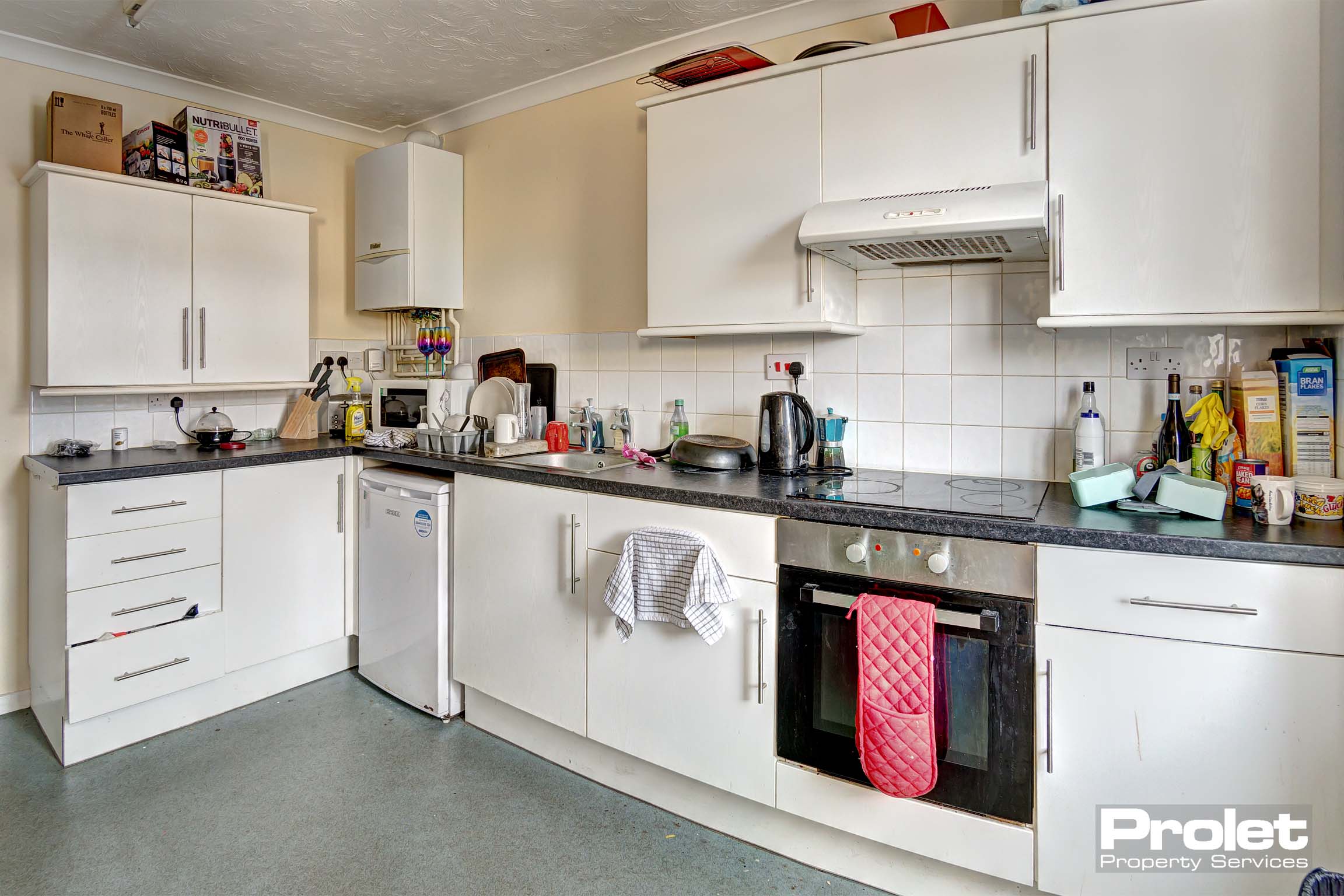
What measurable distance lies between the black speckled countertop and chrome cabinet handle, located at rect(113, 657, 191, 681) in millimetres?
673

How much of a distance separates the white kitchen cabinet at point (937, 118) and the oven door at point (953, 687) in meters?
1.10

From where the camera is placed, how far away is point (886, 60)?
1986 mm

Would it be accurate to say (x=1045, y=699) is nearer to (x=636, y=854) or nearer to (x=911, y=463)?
(x=911, y=463)

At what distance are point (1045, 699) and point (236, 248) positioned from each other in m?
3.33

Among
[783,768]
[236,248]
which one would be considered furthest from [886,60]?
[236,248]

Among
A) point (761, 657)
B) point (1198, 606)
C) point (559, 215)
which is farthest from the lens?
point (559, 215)

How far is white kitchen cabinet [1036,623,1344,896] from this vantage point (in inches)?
53.3

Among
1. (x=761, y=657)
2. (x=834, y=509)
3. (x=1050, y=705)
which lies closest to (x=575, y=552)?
(x=761, y=657)

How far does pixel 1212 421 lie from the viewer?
1.80m

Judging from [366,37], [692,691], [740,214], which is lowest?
[692,691]

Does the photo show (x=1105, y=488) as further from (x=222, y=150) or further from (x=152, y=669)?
(x=222, y=150)

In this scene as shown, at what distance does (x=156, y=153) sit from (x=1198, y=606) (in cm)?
366

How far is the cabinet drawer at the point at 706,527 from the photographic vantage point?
6.09 feet

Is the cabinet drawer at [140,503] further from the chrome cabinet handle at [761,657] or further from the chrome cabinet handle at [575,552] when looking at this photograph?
the chrome cabinet handle at [761,657]
